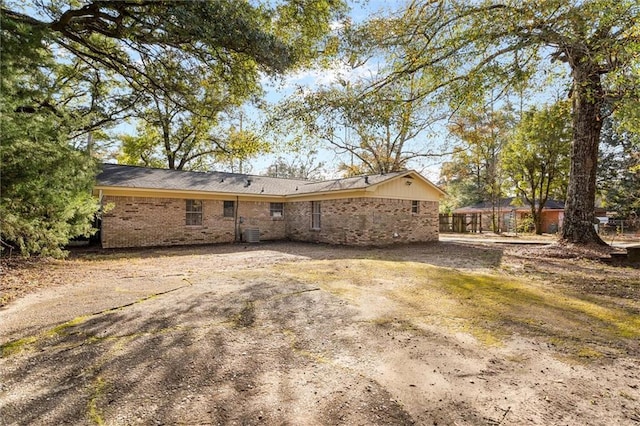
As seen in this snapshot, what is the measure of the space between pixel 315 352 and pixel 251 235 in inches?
481

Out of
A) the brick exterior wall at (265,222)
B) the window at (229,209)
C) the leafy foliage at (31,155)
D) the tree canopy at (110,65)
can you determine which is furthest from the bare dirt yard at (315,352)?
the window at (229,209)

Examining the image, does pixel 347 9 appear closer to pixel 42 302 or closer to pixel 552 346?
pixel 552 346

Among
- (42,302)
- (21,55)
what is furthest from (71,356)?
(21,55)

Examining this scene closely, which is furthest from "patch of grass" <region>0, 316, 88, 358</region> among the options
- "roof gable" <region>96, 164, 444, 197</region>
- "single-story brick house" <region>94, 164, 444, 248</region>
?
"single-story brick house" <region>94, 164, 444, 248</region>

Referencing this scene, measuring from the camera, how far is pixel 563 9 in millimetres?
6859

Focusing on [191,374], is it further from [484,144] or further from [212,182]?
[484,144]

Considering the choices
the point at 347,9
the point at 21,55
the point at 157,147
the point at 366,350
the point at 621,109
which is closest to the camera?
the point at 366,350

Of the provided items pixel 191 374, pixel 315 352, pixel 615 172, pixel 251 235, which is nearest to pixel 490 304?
pixel 315 352

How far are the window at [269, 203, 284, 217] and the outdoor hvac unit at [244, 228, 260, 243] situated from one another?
1.62 metres

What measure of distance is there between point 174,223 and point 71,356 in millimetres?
11219

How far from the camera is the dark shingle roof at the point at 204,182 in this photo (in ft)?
42.5

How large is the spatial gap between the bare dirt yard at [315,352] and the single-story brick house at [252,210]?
627 centimetres

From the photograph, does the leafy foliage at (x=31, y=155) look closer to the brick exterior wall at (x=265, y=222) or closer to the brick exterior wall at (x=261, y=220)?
the brick exterior wall at (x=265, y=222)

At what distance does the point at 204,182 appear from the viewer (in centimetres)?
1533
